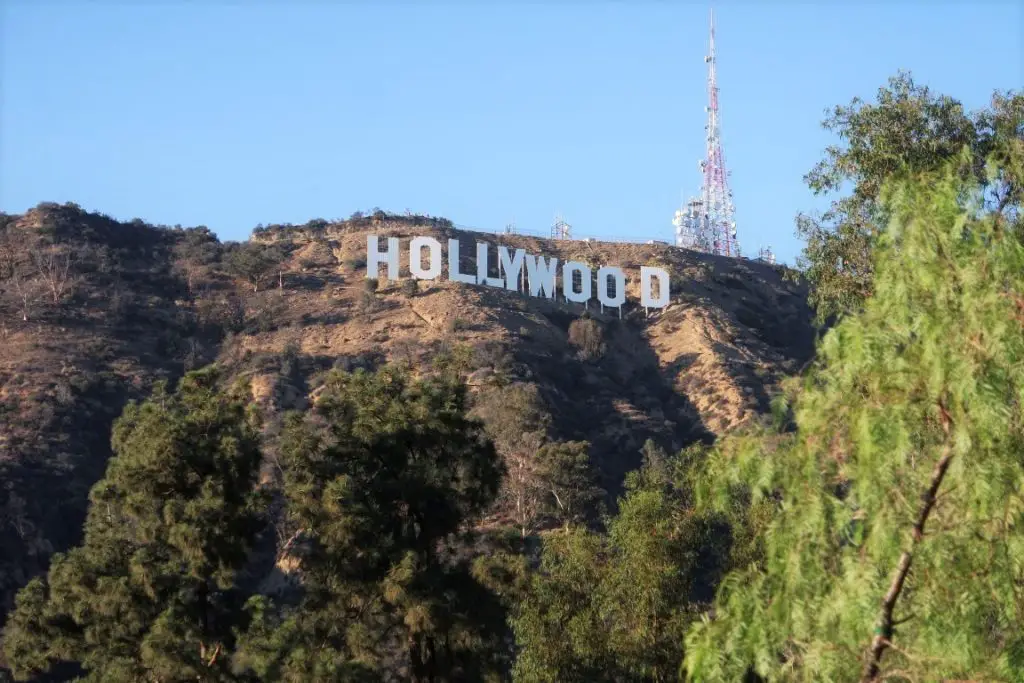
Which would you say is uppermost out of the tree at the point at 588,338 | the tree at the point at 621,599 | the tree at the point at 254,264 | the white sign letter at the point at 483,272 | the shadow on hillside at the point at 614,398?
the tree at the point at 254,264

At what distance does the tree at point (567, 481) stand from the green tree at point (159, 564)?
2903cm

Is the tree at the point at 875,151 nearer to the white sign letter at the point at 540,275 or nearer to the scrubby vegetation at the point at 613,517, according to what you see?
the scrubby vegetation at the point at 613,517

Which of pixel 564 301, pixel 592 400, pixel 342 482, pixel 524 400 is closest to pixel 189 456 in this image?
pixel 342 482

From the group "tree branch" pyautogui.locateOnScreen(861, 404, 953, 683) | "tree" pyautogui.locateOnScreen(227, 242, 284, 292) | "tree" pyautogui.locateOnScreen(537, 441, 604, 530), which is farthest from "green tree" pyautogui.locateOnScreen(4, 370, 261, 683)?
"tree" pyautogui.locateOnScreen(227, 242, 284, 292)

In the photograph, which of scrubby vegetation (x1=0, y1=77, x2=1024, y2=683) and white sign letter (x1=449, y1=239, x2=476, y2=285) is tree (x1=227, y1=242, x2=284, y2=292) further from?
scrubby vegetation (x1=0, y1=77, x2=1024, y2=683)

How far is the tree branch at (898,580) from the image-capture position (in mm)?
10836

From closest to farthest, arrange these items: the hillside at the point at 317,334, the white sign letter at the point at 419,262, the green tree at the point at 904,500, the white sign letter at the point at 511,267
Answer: the green tree at the point at 904,500, the hillside at the point at 317,334, the white sign letter at the point at 419,262, the white sign letter at the point at 511,267

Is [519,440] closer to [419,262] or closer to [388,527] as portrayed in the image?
[419,262]

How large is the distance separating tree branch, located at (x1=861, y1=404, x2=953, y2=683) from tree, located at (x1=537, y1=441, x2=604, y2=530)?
1670 inches

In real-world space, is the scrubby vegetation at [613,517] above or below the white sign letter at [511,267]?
below

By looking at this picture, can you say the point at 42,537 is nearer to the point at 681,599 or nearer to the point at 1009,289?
the point at 681,599

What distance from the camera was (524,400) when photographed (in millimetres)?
67125

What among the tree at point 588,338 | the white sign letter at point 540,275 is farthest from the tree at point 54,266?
the tree at point 588,338

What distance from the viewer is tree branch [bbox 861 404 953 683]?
10.8m
